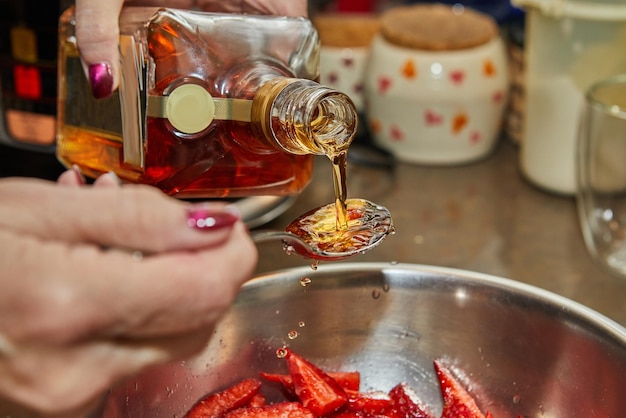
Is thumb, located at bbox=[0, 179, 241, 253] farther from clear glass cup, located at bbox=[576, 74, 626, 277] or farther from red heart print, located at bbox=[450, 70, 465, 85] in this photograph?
red heart print, located at bbox=[450, 70, 465, 85]

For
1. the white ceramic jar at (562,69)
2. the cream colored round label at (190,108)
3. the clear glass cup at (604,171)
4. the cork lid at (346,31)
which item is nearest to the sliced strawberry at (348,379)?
the cream colored round label at (190,108)

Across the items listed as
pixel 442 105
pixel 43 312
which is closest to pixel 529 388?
pixel 43 312

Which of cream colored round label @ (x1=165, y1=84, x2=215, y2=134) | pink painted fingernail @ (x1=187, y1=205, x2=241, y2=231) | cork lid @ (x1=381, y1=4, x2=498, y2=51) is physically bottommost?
cork lid @ (x1=381, y1=4, x2=498, y2=51)

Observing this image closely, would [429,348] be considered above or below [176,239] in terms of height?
below

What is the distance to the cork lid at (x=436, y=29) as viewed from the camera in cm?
124

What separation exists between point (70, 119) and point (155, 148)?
14cm

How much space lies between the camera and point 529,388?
2.27ft

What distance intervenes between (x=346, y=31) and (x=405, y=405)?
0.80 meters

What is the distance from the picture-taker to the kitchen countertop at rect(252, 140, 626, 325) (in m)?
1.00

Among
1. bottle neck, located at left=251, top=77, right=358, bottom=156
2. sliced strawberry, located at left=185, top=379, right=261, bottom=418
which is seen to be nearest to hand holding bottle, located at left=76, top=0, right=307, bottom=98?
bottle neck, located at left=251, top=77, right=358, bottom=156

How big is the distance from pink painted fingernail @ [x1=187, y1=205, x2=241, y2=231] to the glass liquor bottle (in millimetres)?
178

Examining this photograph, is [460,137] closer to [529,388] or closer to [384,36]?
[384,36]

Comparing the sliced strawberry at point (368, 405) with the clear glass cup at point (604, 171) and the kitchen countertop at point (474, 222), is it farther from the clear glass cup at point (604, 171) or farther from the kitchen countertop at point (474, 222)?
the clear glass cup at point (604, 171)

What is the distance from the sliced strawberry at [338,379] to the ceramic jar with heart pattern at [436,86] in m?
0.63
